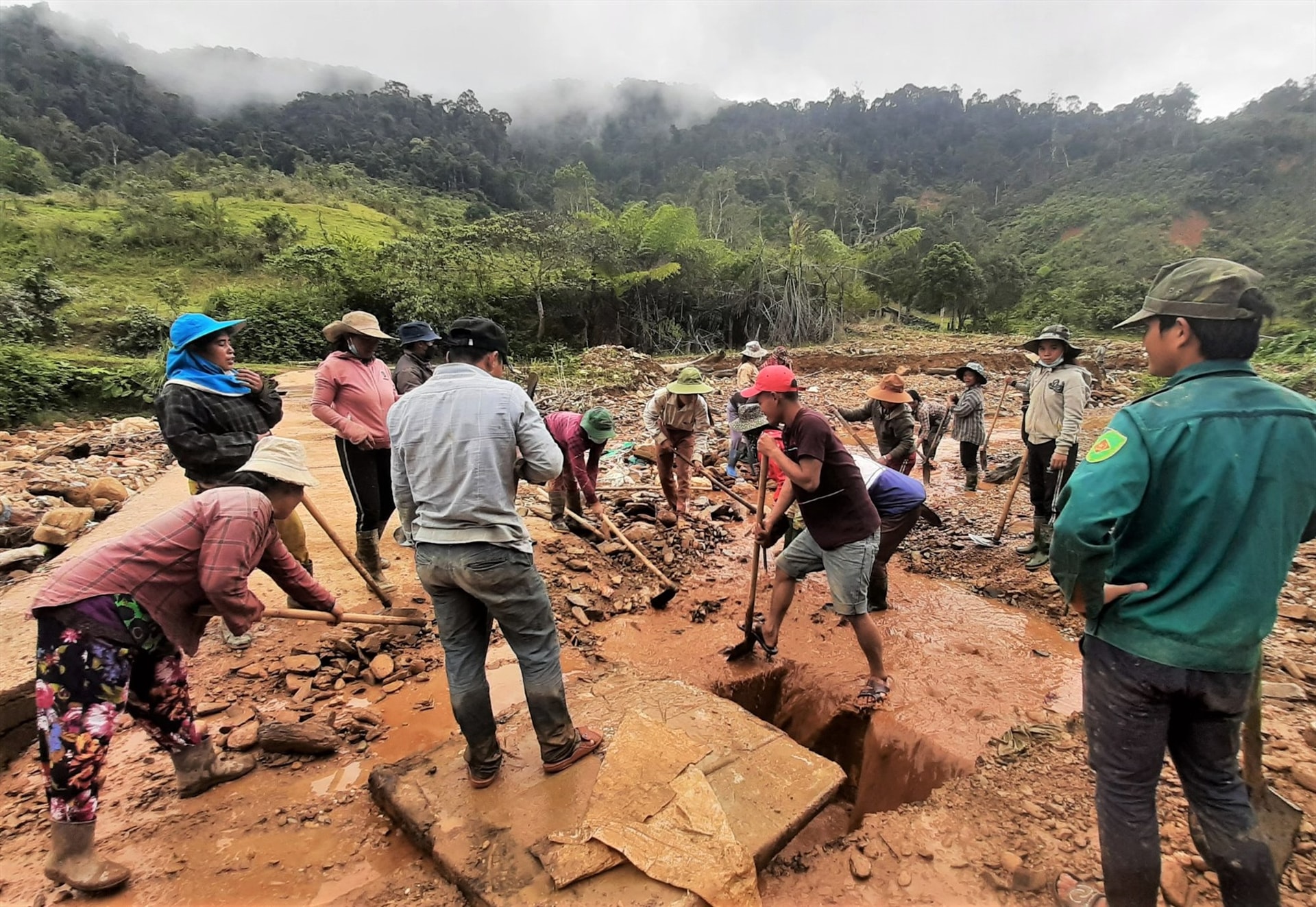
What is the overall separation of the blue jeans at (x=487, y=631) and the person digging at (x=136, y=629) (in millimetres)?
653

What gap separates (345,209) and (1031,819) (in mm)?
40673

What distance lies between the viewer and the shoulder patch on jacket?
1.67m

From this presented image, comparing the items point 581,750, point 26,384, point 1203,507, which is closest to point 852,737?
point 581,750

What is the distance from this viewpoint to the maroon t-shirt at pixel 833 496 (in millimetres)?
3246

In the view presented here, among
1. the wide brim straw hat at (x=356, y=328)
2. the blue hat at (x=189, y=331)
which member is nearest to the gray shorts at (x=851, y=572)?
the wide brim straw hat at (x=356, y=328)

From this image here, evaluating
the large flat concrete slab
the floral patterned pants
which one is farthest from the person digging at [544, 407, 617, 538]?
the floral patterned pants

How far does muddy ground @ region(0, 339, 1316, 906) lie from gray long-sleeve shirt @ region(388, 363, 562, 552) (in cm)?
129

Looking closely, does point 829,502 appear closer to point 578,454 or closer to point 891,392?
point 578,454

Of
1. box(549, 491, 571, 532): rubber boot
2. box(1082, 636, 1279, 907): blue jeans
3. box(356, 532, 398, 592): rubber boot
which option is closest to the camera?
box(1082, 636, 1279, 907): blue jeans

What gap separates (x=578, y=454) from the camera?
16.9ft

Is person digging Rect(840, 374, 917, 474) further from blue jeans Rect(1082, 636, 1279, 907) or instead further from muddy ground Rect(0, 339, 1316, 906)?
blue jeans Rect(1082, 636, 1279, 907)

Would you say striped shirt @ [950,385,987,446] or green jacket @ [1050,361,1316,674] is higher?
green jacket @ [1050,361,1316,674]

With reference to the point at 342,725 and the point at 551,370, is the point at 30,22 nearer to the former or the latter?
the point at 551,370

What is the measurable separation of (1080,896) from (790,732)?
1716 millimetres
